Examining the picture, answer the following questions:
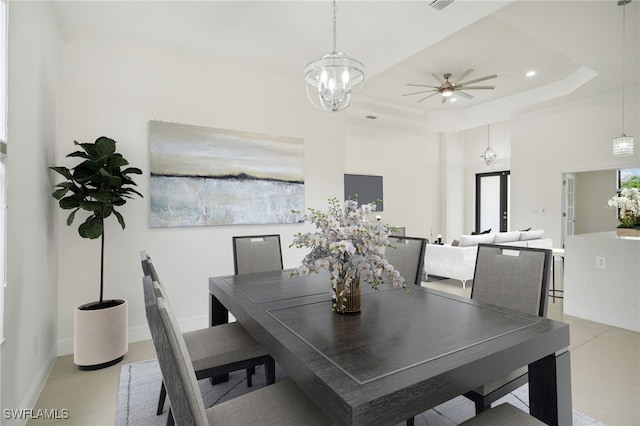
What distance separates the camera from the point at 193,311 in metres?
3.38

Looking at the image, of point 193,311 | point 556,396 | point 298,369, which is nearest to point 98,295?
point 193,311

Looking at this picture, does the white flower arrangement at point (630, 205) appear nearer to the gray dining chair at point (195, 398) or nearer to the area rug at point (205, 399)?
the area rug at point (205, 399)

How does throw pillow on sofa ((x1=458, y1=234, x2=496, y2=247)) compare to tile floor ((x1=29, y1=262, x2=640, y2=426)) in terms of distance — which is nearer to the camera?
tile floor ((x1=29, y1=262, x2=640, y2=426))

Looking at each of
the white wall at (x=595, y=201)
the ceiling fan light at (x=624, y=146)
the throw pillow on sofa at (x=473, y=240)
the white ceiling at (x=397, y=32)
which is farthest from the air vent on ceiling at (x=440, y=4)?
the white wall at (x=595, y=201)

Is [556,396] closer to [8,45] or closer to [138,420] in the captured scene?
[138,420]

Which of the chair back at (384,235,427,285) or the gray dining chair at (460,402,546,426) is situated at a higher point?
the chair back at (384,235,427,285)

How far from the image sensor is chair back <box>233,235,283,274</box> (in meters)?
2.67

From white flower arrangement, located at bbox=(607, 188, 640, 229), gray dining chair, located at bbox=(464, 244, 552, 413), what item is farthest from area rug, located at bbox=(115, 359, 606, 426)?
white flower arrangement, located at bbox=(607, 188, 640, 229)

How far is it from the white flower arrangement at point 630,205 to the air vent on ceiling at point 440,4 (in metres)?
2.88

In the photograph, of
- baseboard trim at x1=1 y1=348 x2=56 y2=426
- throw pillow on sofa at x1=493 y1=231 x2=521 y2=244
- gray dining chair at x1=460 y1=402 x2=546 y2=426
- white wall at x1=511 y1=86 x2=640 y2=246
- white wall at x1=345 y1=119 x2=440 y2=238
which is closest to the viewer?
gray dining chair at x1=460 y1=402 x2=546 y2=426

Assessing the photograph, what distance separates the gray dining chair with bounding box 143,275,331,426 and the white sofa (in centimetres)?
350

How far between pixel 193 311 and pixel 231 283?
1539mm

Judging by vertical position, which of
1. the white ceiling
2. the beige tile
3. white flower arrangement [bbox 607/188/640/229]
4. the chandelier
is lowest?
the beige tile

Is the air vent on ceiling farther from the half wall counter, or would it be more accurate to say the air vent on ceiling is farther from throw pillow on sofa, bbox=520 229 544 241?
throw pillow on sofa, bbox=520 229 544 241
